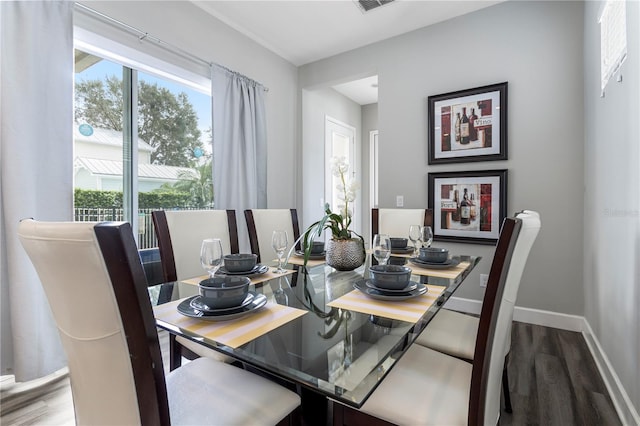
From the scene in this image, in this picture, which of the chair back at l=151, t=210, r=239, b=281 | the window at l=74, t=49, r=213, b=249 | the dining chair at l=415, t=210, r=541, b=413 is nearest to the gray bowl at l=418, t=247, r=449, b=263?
the dining chair at l=415, t=210, r=541, b=413

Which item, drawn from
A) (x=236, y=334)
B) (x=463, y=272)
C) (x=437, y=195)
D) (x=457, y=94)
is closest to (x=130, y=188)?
(x=236, y=334)

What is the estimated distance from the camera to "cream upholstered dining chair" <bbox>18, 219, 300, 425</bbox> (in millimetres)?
598

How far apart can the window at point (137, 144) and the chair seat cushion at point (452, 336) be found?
2313mm

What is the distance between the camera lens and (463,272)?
153 centimetres

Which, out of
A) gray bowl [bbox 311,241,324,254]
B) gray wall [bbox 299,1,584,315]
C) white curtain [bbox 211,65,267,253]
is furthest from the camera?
white curtain [bbox 211,65,267,253]

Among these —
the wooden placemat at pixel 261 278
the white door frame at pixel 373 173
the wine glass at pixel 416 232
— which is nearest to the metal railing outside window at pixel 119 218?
the wooden placemat at pixel 261 278

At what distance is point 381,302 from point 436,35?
3.03 m

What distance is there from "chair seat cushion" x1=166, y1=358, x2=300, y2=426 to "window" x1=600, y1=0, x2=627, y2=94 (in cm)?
214

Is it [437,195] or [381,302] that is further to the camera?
[437,195]

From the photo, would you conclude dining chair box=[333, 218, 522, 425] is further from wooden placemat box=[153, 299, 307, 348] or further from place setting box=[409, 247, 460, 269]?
place setting box=[409, 247, 460, 269]

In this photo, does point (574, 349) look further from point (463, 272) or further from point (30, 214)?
point (30, 214)

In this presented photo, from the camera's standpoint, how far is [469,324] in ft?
5.02

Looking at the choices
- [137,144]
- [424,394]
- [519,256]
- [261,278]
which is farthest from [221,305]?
[137,144]

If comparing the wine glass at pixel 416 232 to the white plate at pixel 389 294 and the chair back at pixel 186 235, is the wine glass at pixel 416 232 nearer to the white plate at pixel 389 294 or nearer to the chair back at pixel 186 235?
the white plate at pixel 389 294
